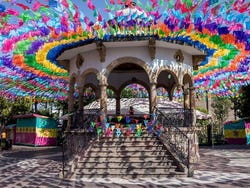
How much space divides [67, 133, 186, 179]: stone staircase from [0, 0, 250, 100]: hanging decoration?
4618mm

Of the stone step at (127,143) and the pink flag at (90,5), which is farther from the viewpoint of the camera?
the stone step at (127,143)

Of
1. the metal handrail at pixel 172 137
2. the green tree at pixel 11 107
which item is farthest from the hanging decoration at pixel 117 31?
the green tree at pixel 11 107

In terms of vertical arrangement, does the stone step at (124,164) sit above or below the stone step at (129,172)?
above

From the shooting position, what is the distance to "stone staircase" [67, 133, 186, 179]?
9.59m

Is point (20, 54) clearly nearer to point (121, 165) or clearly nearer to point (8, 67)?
point (8, 67)

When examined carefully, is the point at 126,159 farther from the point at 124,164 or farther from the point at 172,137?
the point at 172,137

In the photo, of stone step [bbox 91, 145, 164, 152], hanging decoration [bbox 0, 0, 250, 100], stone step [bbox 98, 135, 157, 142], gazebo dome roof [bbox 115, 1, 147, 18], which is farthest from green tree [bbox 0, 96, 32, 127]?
stone step [bbox 91, 145, 164, 152]

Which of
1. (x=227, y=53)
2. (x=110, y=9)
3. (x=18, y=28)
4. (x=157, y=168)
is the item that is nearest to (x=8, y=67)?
(x=18, y=28)

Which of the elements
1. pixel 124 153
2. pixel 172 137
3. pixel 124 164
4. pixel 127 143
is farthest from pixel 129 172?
pixel 172 137

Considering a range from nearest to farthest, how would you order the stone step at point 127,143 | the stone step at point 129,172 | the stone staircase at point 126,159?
the stone step at point 129,172, the stone staircase at point 126,159, the stone step at point 127,143

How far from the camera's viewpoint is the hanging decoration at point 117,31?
949 centimetres

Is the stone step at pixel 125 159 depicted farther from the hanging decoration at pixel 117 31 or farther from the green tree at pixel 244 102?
the green tree at pixel 244 102

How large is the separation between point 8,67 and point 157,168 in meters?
10.2

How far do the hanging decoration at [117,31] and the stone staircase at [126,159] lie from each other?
4618mm
